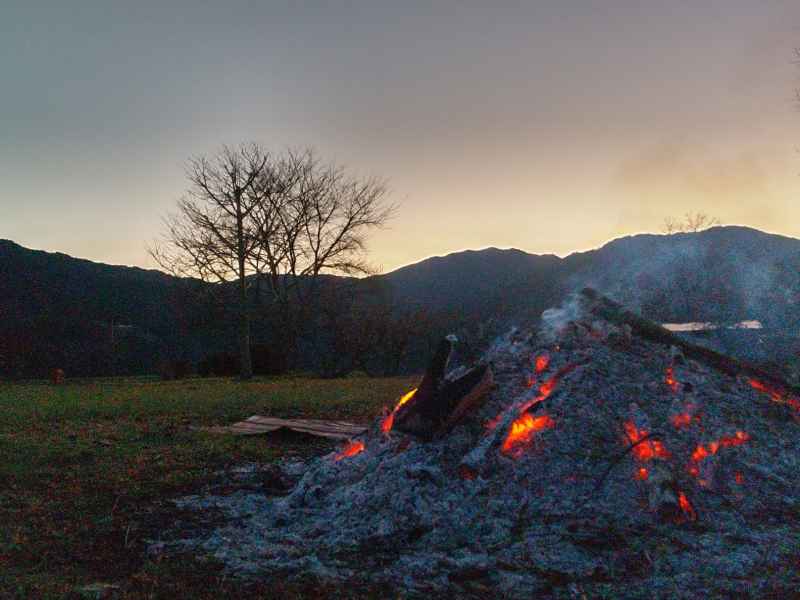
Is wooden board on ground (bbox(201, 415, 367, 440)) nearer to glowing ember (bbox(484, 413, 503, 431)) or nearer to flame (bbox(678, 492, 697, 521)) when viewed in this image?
glowing ember (bbox(484, 413, 503, 431))

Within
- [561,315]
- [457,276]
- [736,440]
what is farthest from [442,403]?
[457,276]

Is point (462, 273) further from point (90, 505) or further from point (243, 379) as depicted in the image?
point (90, 505)

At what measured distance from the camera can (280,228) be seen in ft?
96.5

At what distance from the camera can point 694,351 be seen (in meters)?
6.23

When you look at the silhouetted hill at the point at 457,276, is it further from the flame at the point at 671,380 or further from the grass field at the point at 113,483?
the flame at the point at 671,380

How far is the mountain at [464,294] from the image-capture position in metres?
8.09

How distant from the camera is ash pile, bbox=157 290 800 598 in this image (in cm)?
387

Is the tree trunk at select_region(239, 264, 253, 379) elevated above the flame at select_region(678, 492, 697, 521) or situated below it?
above

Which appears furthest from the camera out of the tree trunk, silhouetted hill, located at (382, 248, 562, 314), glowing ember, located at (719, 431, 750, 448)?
silhouetted hill, located at (382, 248, 562, 314)

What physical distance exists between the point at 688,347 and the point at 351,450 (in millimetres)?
3146

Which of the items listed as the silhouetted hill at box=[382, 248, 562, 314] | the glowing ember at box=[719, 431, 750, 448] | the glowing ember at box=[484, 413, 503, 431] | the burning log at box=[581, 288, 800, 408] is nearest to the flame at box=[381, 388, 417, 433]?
the glowing ember at box=[484, 413, 503, 431]

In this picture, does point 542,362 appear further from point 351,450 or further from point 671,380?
point 351,450

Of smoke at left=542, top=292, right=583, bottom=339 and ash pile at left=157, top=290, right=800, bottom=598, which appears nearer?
ash pile at left=157, top=290, right=800, bottom=598

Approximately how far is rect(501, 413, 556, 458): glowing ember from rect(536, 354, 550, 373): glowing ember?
2.37 feet
